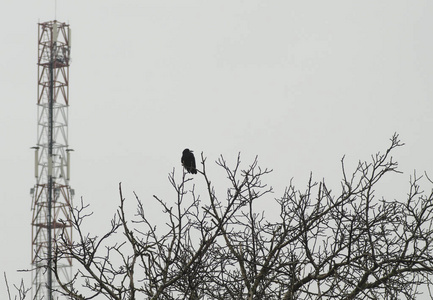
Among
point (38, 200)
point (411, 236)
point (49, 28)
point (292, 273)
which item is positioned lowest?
point (292, 273)

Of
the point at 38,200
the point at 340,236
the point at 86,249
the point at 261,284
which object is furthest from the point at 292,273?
the point at 38,200

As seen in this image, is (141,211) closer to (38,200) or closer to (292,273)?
(292,273)

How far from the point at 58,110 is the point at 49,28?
Answer: 12.5 ft

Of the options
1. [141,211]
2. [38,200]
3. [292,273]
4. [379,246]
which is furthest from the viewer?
[38,200]

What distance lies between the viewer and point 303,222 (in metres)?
6.43

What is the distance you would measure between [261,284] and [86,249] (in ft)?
4.87

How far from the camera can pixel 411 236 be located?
6.86 m

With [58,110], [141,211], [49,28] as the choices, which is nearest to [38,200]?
[58,110]

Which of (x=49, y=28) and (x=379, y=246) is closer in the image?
(x=379, y=246)

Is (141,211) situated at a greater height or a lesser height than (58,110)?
lesser

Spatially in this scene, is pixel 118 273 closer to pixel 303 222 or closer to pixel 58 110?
pixel 303 222

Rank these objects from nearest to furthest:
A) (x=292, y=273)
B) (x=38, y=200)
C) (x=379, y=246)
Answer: (x=292, y=273), (x=379, y=246), (x=38, y=200)

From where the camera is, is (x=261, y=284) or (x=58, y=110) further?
(x=58, y=110)

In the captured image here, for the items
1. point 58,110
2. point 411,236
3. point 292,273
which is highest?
point 58,110
